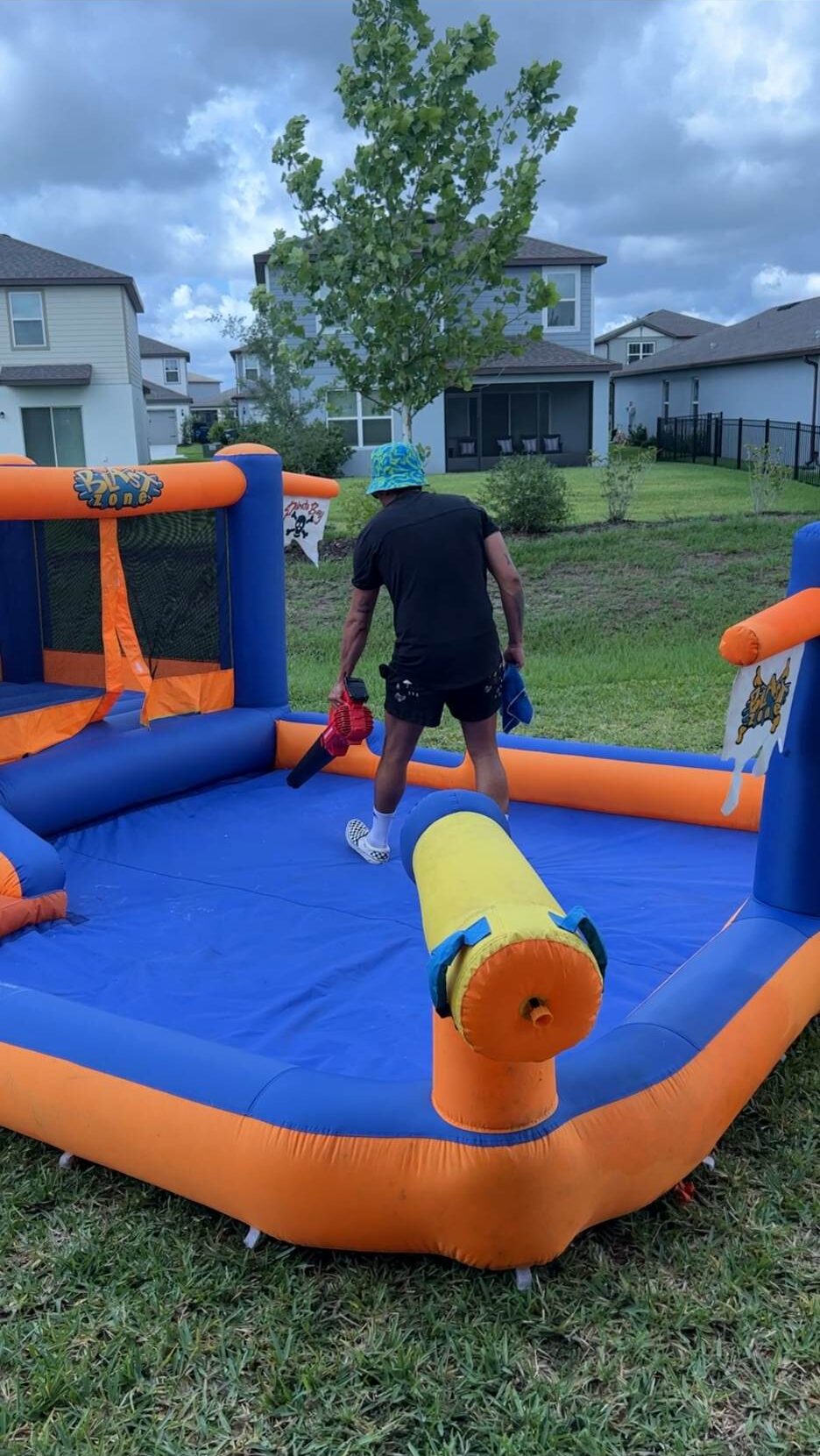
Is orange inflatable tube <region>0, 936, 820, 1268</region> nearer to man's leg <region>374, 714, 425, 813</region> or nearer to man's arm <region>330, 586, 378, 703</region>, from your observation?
man's leg <region>374, 714, 425, 813</region>

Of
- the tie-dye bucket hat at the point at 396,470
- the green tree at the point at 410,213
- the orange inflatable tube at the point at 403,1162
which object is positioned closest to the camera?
the orange inflatable tube at the point at 403,1162

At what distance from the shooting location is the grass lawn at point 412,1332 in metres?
2.11

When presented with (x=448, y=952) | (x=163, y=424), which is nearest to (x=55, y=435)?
(x=163, y=424)

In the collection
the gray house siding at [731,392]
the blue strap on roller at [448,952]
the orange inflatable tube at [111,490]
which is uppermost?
the gray house siding at [731,392]

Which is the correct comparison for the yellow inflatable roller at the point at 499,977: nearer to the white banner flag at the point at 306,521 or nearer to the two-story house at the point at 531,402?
the white banner flag at the point at 306,521

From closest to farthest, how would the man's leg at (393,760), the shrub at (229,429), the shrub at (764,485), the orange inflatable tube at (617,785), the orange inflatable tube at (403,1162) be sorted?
1. the orange inflatable tube at (403,1162)
2. the man's leg at (393,760)
3. the orange inflatable tube at (617,785)
4. the shrub at (764,485)
5. the shrub at (229,429)

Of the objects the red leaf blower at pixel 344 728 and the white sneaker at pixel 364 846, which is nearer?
the white sneaker at pixel 364 846

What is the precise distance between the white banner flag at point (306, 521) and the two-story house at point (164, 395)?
120ft

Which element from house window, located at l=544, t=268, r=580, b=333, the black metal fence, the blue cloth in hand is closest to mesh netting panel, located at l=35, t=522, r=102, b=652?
the blue cloth in hand

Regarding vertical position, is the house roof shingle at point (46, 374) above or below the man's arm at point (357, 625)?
above

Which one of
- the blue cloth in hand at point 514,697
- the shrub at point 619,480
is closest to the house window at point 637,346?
the shrub at point 619,480

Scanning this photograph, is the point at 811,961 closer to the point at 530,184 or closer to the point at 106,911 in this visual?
the point at 106,911

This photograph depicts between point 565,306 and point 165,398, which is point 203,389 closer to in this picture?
point 165,398

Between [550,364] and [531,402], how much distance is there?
2.23 m
